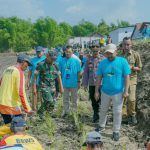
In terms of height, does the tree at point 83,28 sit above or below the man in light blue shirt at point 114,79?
→ above

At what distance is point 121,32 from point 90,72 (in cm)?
6448

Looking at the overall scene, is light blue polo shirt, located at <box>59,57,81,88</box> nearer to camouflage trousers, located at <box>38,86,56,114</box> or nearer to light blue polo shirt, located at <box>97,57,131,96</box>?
camouflage trousers, located at <box>38,86,56,114</box>

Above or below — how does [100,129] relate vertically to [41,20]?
below

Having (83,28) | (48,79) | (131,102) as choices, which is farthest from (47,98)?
(83,28)

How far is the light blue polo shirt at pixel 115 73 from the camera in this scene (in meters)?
8.76

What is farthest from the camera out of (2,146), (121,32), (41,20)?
(41,20)

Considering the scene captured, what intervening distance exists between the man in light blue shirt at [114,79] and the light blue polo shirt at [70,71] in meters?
1.67

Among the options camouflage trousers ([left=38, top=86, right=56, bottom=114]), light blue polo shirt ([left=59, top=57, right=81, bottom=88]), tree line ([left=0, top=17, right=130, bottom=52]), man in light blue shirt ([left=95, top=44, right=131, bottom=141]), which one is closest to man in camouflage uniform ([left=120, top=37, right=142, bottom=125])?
man in light blue shirt ([left=95, top=44, right=131, bottom=141])

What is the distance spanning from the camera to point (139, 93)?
12492 mm

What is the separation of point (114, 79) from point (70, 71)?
81.2 inches

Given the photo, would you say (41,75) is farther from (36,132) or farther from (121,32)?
(121,32)

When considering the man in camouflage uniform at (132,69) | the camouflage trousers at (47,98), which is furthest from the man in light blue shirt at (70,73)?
the man in camouflage uniform at (132,69)

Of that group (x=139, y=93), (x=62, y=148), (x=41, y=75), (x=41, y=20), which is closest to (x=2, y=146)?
(x=62, y=148)

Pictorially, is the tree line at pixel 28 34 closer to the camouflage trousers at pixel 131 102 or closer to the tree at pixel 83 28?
the tree at pixel 83 28
